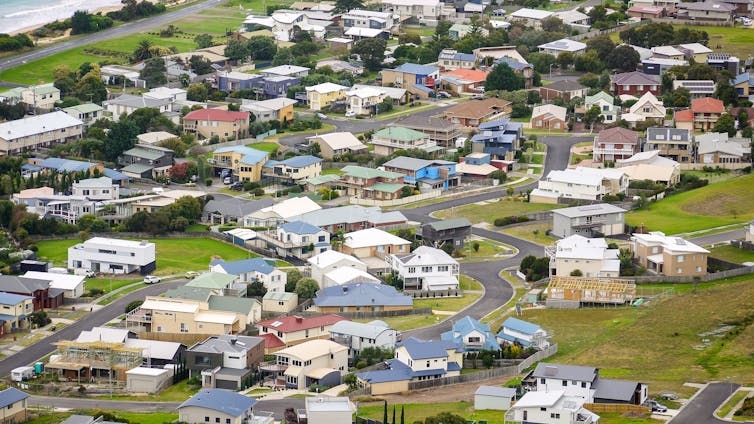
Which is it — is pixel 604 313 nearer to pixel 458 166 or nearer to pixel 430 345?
pixel 430 345

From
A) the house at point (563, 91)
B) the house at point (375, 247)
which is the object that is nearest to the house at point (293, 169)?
the house at point (375, 247)

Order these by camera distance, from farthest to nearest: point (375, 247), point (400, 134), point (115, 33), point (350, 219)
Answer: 1. point (115, 33)
2. point (400, 134)
3. point (350, 219)
4. point (375, 247)

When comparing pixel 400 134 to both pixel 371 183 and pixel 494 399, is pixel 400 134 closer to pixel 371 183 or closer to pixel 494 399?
pixel 371 183

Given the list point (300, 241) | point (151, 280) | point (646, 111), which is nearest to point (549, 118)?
point (646, 111)

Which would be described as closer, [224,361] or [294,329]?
[224,361]

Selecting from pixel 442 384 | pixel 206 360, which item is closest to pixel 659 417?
pixel 442 384

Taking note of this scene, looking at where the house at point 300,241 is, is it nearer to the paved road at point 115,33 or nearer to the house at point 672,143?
the house at point 672,143

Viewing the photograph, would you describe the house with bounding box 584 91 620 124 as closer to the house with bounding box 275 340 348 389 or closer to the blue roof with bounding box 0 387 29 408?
the house with bounding box 275 340 348 389
